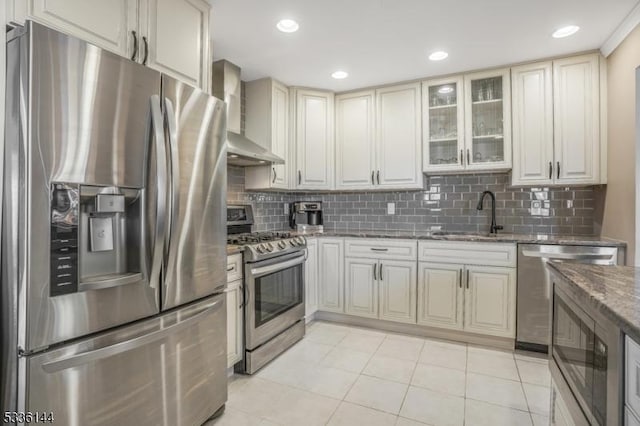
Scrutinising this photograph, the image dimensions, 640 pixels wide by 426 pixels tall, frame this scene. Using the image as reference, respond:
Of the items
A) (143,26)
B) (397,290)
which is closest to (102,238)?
(143,26)

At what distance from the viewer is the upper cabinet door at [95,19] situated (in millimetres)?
1295

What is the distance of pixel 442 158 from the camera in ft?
10.9

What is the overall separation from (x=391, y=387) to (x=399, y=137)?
233 cm

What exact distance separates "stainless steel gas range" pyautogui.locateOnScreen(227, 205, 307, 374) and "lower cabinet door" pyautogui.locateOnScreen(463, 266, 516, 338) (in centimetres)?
146

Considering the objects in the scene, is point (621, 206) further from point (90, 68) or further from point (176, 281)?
point (90, 68)

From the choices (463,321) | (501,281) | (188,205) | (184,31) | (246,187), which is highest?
(184,31)

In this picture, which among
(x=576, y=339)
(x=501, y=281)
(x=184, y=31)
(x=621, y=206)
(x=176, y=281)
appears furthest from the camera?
(x=501, y=281)

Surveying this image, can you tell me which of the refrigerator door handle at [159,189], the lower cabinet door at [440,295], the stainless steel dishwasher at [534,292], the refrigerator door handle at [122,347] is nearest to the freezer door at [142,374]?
the refrigerator door handle at [122,347]

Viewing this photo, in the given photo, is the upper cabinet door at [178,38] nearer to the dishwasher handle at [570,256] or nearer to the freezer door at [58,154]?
the freezer door at [58,154]

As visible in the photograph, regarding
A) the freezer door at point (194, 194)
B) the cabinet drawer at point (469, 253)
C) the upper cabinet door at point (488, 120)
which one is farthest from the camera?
the upper cabinet door at point (488, 120)

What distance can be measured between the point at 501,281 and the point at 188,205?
2521 millimetres

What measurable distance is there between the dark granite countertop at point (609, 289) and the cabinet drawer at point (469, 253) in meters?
1.11

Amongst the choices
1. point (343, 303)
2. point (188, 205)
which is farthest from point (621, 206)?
point (188, 205)

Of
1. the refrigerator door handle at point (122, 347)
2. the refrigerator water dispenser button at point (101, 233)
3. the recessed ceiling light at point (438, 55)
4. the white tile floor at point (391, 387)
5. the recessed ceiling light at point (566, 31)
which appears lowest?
the white tile floor at point (391, 387)
